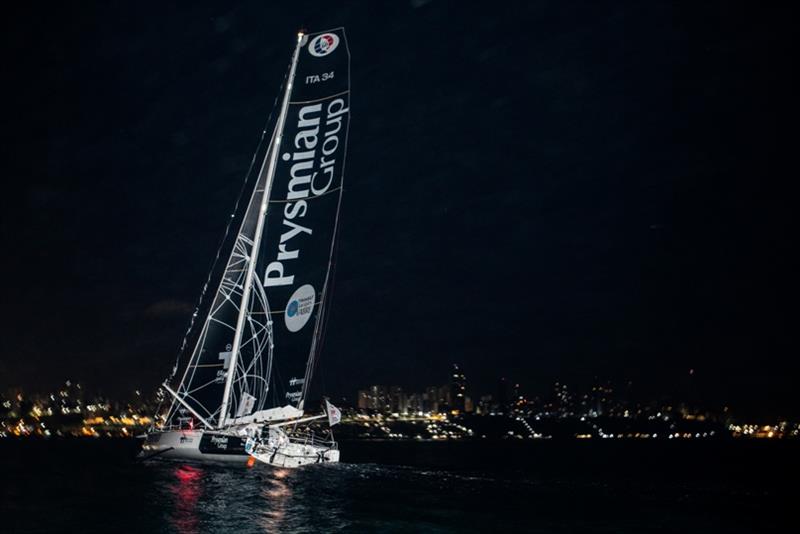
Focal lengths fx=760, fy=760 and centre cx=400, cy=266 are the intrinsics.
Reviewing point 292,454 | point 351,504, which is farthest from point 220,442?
point 351,504

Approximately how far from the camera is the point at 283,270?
1646 inches

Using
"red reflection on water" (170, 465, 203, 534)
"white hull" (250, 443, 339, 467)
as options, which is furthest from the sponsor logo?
"red reflection on water" (170, 465, 203, 534)

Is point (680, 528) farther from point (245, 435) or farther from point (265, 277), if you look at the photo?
point (265, 277)

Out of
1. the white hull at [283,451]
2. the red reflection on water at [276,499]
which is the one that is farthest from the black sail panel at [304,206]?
the red reflection on water at [276,499]

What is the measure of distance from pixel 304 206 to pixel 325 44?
33.0ft

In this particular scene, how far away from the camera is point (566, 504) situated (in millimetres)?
36562

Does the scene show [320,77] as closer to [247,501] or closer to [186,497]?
[247,501]

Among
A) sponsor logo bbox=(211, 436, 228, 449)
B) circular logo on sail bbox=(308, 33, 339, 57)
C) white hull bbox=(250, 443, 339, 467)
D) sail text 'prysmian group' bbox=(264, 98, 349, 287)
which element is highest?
circular logo on sail bbox=(308, 33, 339, 57)

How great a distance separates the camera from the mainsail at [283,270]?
40.8 metres

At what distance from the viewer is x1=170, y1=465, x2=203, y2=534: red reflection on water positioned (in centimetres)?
2532

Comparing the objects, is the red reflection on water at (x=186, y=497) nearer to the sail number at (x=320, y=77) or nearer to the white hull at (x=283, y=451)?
the white hull at (x=283, y=451)

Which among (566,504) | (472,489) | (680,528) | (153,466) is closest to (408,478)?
(472,489)

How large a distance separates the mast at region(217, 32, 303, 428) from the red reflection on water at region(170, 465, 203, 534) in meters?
3.35

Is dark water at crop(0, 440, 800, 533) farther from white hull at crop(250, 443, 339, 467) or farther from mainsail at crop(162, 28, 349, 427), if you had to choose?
mainsail at crop(162, 28, 349, 427)
